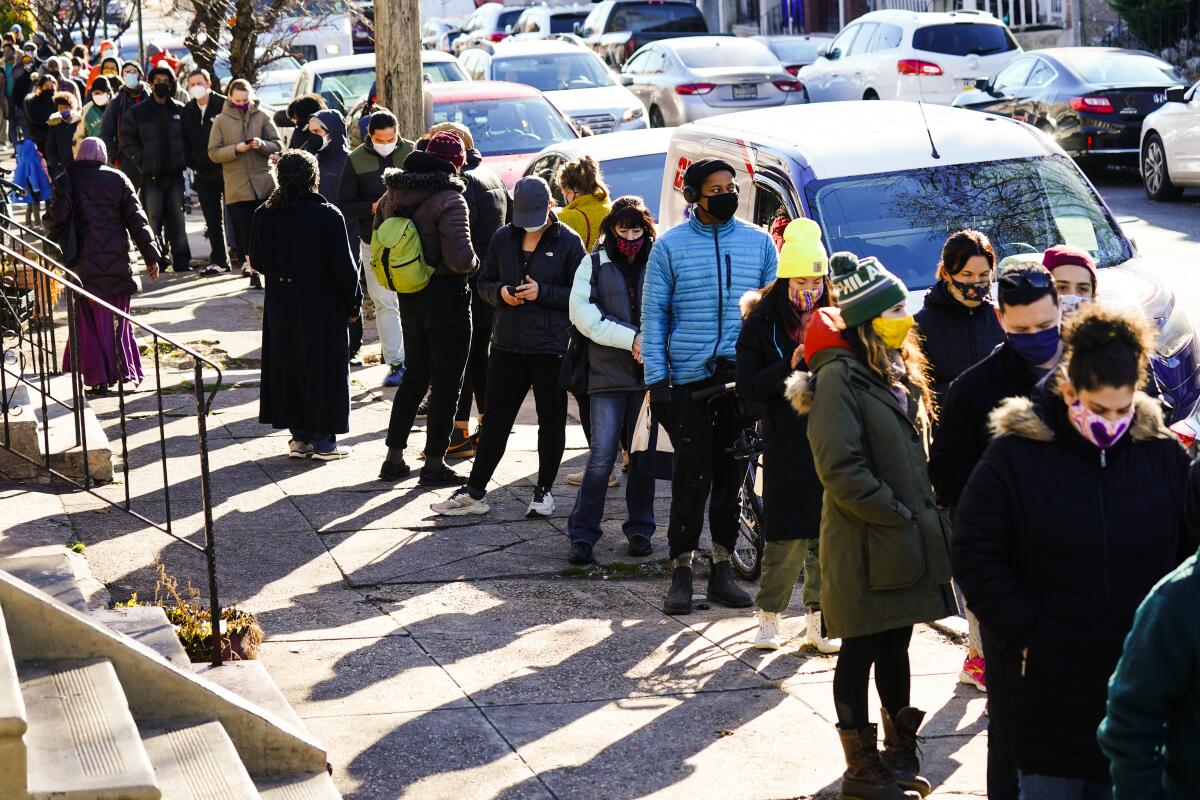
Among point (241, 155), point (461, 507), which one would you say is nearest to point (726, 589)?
point (461, 507)

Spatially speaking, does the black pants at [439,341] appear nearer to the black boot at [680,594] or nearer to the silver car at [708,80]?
the black boot at [680,594]

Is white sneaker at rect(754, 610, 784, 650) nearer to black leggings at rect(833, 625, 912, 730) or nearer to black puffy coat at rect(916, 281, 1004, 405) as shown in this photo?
black puffy coat at rect(916, 281, 1004, 405)

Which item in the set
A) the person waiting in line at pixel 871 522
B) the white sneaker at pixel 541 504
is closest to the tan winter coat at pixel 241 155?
the white sneaker at pixel 541 504

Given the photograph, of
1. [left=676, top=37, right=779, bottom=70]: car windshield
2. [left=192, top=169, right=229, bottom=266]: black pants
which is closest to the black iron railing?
[left=192, top=169, right=229, bottom=266]: black pants

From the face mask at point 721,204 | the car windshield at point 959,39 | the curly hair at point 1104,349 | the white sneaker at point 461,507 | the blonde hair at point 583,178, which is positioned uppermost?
the car windshield at point 959,39

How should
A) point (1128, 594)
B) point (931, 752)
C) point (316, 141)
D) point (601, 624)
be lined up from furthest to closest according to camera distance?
point (316, 141) < point (601, 624) < point (931, 752) < point (1128, 594)

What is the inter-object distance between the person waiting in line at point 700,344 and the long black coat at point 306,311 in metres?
2.93

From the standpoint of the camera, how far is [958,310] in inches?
248

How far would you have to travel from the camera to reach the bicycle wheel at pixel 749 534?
7.94m

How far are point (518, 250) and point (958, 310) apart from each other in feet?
9.95

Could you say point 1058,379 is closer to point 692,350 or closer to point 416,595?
point 692,350

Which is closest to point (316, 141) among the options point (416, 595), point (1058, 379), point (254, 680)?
point (416, 595)

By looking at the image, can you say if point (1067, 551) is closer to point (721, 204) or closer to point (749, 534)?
point (721, 204)

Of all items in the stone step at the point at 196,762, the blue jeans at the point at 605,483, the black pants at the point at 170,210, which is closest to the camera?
Result: the stone step at the point at 196,762
